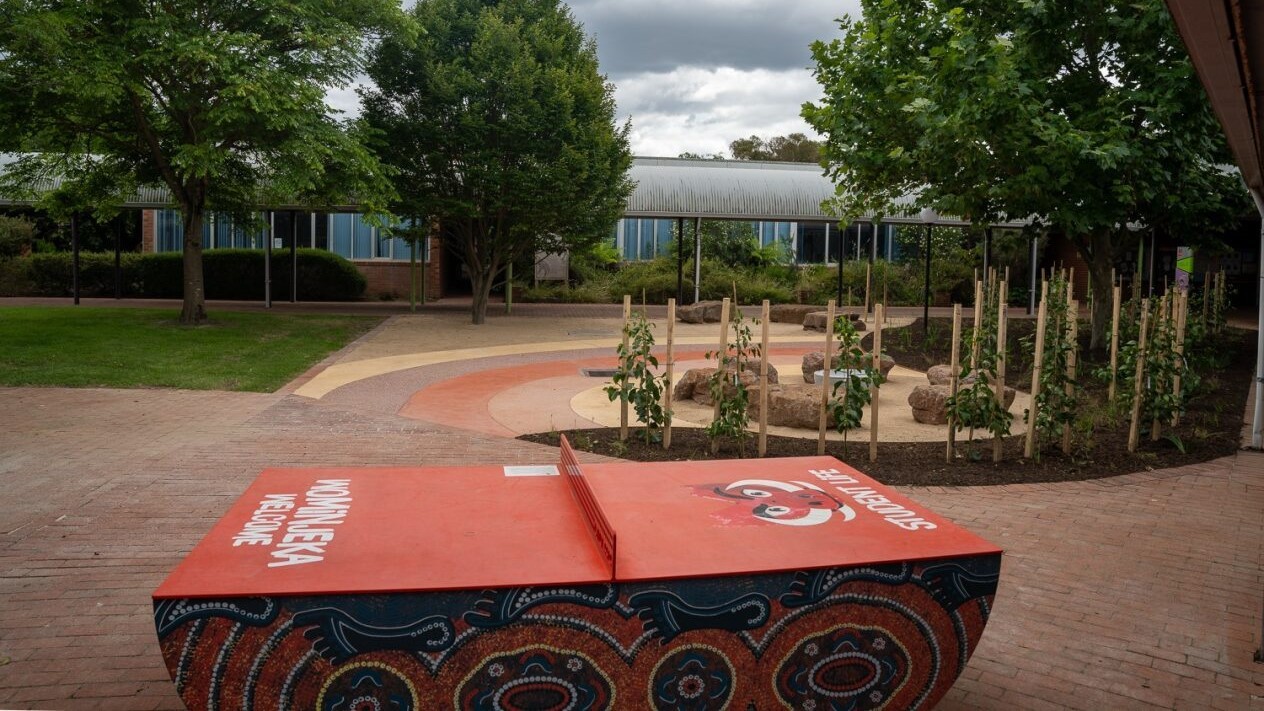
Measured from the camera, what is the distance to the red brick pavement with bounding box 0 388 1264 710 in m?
4.54

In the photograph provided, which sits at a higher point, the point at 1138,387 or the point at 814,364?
the point at 1138,387

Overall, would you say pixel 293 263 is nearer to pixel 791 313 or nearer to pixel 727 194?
pixel 727 194

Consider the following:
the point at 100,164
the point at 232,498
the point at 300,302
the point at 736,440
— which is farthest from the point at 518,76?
the point at 232,498

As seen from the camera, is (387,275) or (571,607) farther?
(387,275)

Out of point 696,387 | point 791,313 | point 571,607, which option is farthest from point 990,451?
point 791,313

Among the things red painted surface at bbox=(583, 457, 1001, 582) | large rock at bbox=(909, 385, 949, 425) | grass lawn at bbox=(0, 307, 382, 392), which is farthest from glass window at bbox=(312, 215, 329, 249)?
red painted surface at bbox=(583, 457, 1001, 582)

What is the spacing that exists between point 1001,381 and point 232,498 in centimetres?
661

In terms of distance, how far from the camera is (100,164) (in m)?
21.0

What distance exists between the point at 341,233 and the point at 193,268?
12.2 meters

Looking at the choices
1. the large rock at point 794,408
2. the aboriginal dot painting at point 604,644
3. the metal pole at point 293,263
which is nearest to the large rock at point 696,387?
the large rock at point 794,408

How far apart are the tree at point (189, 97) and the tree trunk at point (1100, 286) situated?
13.0 m

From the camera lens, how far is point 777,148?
68.2 metres

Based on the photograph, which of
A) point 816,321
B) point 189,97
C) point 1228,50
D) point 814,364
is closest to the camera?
point 1228,50

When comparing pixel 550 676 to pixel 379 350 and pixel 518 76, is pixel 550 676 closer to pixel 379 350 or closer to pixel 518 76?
pixel 379 350
